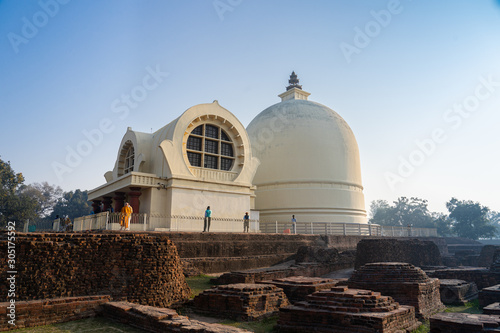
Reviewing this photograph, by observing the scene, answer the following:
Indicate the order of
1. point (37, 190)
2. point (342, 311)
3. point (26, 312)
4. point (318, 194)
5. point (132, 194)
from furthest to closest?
point (37, 190) → point (318, 194) → point (132, 194) → point (342, 311) → point (26, 312)

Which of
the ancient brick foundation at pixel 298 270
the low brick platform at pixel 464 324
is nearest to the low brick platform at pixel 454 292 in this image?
the low brick platform at pixel 464 324

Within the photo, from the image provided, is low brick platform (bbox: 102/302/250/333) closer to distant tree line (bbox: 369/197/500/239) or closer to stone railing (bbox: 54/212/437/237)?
stone railing (bbox: 54/212/437/237)

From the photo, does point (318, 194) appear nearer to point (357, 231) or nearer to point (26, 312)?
point (357, 231)

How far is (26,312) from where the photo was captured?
5316 mm

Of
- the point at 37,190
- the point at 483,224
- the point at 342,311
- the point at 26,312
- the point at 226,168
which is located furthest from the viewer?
the point at 37,190

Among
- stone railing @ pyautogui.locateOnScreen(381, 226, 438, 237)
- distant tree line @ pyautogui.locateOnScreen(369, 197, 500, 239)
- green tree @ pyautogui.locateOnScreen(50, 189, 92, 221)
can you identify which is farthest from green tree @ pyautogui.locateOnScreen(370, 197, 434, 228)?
green tree @ pyautogui.locateOnScreen(50, 189, 92, 221)

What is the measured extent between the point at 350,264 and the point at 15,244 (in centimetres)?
1299

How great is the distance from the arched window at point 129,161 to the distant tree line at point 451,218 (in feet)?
132

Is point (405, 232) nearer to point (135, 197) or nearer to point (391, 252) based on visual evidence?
point (391, 252)

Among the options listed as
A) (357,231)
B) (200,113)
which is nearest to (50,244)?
(200,113)

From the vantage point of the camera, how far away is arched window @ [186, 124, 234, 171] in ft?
55.7

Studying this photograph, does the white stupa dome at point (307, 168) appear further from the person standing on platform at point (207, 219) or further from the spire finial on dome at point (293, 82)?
the person standing on platform at point (207, 219)

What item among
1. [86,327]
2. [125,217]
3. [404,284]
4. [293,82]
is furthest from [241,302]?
[293,82]

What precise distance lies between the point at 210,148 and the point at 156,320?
A: 1287 cm
